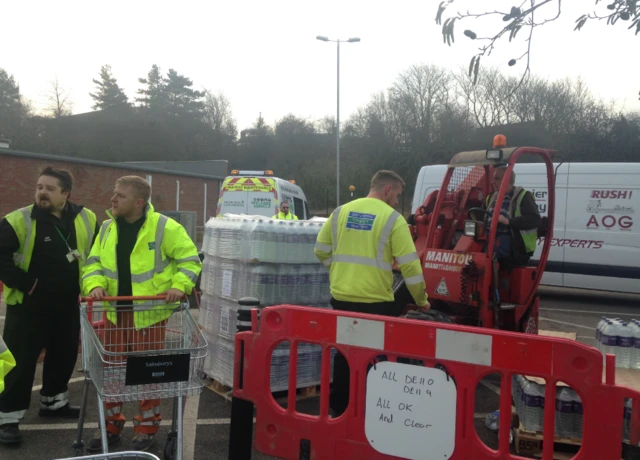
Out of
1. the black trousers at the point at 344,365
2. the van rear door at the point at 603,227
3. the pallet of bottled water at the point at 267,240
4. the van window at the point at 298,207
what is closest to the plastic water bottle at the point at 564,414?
the black trousers at the point at 344,365

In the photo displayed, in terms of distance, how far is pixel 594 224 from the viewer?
1020cm

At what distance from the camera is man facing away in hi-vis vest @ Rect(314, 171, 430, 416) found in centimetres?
413

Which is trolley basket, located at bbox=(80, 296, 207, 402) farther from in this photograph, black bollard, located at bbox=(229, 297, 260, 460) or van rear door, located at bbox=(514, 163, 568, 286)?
van rear door, located at bbox=(514, 163, 568, 286)

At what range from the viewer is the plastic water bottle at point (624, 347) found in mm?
4051

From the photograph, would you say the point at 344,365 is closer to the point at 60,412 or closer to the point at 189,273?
the point at 189,273

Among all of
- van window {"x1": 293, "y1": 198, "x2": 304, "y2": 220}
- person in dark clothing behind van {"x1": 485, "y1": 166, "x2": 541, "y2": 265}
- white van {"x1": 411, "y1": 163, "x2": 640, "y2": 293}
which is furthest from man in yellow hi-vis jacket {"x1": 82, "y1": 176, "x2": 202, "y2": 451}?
van window {"x1": 293, "y1": 198, "x2": 304, "y2": 220}

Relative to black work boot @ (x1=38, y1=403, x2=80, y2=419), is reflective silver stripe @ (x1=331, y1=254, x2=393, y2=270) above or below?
above

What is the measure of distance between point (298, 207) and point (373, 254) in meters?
12.7

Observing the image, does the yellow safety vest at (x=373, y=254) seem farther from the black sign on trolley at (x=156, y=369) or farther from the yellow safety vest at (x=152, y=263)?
the black sign on trolley at (x=156, y=369)

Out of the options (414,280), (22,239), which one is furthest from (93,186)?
(414,280)

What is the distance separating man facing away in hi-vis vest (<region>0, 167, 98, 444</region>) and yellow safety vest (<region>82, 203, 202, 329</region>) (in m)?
0.52

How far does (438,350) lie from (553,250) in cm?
850

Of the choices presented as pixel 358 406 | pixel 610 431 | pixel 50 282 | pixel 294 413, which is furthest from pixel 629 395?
pixel 50 282

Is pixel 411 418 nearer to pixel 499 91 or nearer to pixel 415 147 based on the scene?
pixel 499 91
